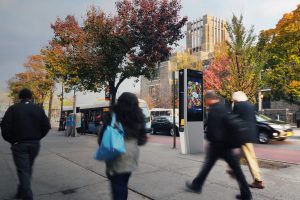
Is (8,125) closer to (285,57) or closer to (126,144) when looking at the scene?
(126,144)

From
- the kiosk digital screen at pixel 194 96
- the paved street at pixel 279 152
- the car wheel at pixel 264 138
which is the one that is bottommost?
the paved street at pixel 279 152

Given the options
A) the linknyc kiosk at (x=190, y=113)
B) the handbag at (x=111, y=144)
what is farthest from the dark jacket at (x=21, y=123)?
the linknyc kiosk at (x=190, y=113)

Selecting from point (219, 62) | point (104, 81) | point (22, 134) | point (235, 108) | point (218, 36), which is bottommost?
point (22, 134)

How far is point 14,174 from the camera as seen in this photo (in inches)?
281

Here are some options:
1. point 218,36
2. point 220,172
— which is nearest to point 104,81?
point 220,172

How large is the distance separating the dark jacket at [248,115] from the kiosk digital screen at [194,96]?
489 cm

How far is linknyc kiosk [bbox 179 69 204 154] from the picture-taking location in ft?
34.3

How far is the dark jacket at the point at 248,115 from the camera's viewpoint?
5.41m

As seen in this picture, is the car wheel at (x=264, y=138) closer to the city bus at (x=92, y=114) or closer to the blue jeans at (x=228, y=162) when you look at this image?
the blue jeans at (x=228, y=162)

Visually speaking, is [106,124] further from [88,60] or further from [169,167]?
[88,60]

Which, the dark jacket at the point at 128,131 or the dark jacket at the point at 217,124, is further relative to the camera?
the dark jacket at the point at 217,124

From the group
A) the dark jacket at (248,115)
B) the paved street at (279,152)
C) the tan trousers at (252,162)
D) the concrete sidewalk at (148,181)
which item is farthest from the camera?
the paved street at (279,152)

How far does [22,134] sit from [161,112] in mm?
33439

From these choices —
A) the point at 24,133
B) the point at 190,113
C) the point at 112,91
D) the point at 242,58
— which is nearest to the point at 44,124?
the point at 24,133
